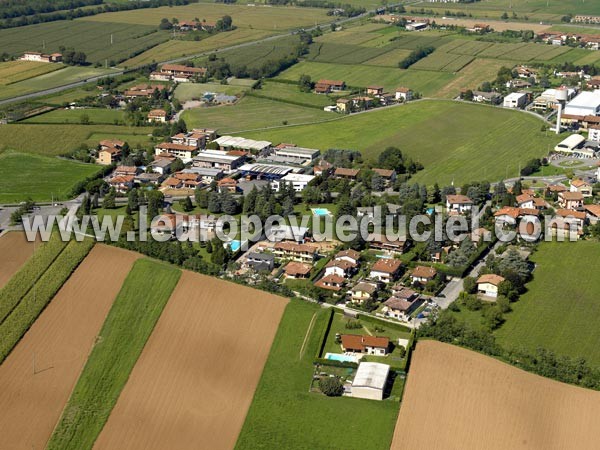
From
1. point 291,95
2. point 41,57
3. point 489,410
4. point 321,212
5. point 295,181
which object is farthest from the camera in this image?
point 41,57

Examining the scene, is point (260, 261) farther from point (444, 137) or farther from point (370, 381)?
point (444, 137)

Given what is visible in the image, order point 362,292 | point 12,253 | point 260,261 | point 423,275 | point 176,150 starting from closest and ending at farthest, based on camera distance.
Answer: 1. point 362,292
2. point 423,275
3. point 12,253
4. point 260,261
5. point 176,150

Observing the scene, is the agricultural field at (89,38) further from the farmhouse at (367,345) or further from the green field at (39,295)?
the farmhouse at (367,345)

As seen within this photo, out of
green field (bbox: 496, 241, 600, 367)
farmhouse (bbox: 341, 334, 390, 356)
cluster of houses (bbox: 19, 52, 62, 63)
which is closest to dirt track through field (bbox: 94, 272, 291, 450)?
farmhouse (bbox: 341, 334, 390, 356)

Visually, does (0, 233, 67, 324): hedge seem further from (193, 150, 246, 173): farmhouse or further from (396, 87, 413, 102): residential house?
(396, 87, 413, 102): residential house

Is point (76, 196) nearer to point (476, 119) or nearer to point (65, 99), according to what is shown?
point (65, 99)

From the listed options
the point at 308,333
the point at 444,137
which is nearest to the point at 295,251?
the point at 308,333

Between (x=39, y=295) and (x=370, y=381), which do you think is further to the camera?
(x=39, y=295)
